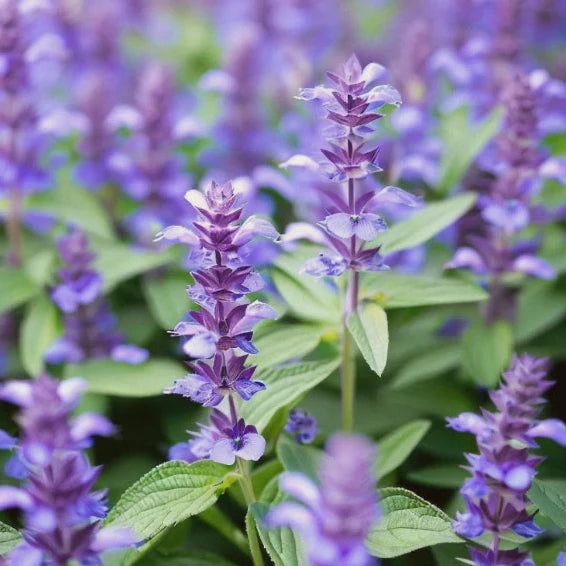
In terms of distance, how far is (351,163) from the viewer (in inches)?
87.0

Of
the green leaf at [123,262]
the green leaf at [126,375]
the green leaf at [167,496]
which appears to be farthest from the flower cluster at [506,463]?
the green leaf at [123,262]

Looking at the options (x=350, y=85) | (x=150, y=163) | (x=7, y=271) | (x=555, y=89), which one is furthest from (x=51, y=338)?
(x=555, y=89)

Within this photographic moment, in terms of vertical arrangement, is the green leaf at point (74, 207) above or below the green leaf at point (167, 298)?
above

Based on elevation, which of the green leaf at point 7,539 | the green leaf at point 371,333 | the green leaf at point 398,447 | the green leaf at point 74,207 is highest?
the green leaf at point 74,207

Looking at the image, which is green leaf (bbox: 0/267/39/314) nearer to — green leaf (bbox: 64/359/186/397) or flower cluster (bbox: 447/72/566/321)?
green leaf (bbox: 64/359/186/397)

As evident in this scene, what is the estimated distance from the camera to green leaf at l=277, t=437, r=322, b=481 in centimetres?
221

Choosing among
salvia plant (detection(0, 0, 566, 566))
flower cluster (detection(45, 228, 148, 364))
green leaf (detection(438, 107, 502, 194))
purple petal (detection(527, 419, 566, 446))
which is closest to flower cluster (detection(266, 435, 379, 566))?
salvia plant (detection(0, 0, 566, 566))

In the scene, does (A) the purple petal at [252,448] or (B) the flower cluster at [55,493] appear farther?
(A) the purple petal at [252,448]

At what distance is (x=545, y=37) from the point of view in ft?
18.3

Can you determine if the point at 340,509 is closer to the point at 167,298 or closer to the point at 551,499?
the point at 551,499

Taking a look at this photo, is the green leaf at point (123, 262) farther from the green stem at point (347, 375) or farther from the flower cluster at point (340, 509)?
the flower cluster at point (340, 509)

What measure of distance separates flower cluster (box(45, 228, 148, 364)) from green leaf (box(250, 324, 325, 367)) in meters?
0.56

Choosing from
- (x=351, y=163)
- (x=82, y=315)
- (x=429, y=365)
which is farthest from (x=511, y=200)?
(x=82, y=315)

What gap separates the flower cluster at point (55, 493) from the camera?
5.40 ft
